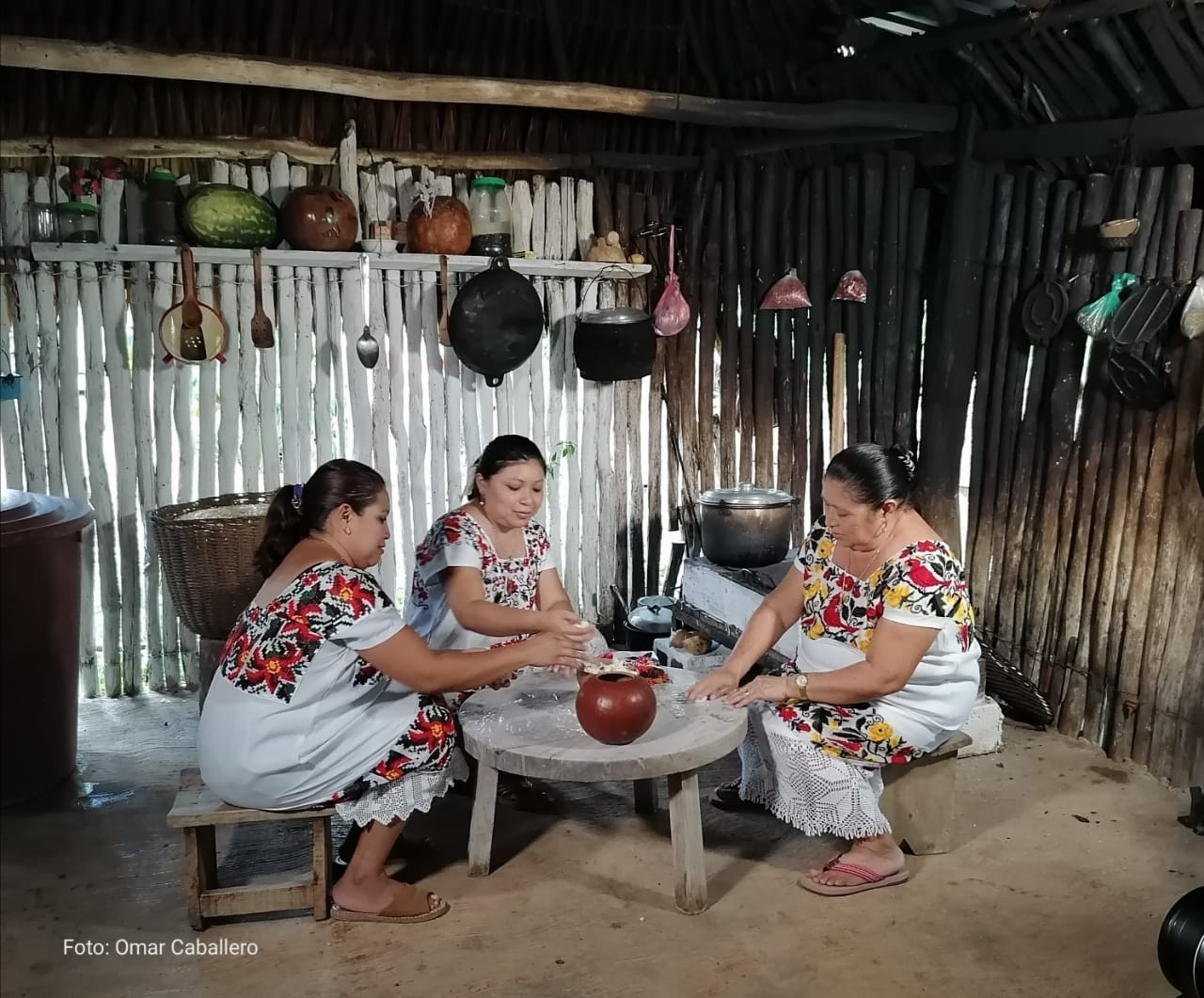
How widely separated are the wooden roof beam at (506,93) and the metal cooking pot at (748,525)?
193 centimetres

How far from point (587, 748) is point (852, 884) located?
3.59 ft

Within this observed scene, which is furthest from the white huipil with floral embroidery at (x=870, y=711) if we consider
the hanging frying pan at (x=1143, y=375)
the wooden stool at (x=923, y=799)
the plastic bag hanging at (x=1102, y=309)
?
the plastic bag hanging at (x=1102, y=309)

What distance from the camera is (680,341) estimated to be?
18.4 feet

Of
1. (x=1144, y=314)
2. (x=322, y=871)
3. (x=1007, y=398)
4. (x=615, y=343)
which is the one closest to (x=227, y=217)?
(x=615, y=343)

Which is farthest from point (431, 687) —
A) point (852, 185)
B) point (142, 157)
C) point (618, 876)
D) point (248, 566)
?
point (852, 185)

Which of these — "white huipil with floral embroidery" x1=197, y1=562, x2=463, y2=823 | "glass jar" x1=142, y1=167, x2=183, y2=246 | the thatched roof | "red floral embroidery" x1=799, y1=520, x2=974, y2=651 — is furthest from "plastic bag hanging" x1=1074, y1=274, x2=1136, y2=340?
"glass jar" x1=142, y1=167, x2=183, y2=246

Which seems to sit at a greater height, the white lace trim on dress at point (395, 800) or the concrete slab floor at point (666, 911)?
the white lace trim on dress at point (395, 800)

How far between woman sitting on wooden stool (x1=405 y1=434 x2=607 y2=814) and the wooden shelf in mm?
1704

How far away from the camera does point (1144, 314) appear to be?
13.5 feet

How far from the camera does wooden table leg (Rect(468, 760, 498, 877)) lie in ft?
10.6

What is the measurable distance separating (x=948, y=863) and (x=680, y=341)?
3.11 meters

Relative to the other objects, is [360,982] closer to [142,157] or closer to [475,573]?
[475,573]

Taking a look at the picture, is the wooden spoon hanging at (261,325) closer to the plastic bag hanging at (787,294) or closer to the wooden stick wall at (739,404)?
the wooden stick wall at (739,404)

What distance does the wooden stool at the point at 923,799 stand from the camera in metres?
3.43
